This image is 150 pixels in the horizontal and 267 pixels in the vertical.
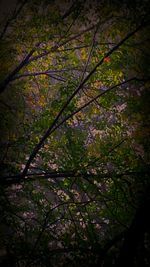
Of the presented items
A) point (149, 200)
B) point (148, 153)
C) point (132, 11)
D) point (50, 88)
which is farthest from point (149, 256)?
point (50, 88)

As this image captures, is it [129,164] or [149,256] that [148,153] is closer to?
[129,164]

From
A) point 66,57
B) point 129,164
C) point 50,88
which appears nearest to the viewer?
point 129,164

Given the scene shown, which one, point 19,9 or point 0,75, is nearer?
point 19,9

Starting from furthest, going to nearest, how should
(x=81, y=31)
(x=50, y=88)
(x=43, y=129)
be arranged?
(x=50, y=88), (x=43, y=129), (x=81, y=31)

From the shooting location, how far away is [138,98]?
6488 mm

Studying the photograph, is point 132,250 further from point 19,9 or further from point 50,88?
point 50,88

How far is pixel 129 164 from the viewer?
6.22 metres

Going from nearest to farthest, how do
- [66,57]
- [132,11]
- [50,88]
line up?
[132,11] → [66,57] → [50,88]

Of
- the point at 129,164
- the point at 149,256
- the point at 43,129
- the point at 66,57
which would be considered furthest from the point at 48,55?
the point at 149,256

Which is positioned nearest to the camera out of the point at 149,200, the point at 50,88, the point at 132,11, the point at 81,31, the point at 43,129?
the point at 149,200

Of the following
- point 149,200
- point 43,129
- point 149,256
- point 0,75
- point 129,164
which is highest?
point 0,75

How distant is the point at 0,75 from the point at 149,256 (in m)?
6.12

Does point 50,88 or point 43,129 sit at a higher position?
point 50,88

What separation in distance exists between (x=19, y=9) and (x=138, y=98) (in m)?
3.76
